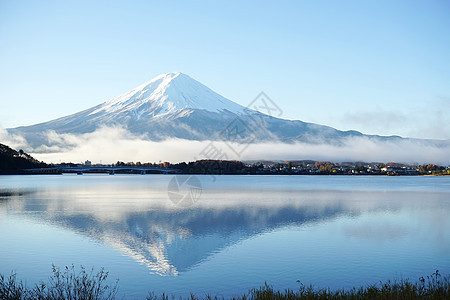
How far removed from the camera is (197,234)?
20312 millimetres

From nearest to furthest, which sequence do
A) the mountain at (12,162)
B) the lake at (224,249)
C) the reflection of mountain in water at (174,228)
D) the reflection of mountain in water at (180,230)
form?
the lake at (224,249), the reflection of mountain in water at (180,230), the reflection of mountain in water at (174,228), the mountain at (12,162)

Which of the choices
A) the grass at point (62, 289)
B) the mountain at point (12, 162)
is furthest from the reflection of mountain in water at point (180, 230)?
the mountain at point (12, 162)

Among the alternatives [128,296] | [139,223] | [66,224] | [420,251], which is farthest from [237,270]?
[66,224]

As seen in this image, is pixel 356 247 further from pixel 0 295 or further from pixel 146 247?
pixel 0 295

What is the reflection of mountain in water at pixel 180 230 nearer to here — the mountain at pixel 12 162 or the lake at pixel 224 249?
the lake at pixel 224 249

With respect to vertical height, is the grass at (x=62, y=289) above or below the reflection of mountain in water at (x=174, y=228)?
above

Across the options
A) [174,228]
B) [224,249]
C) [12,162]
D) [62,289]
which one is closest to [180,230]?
[174,228]

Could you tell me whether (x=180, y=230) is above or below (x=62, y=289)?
below

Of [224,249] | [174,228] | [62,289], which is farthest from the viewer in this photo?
[174,228]

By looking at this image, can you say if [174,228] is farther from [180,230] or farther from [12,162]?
[12,162]

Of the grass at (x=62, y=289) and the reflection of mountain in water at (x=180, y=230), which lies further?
the reflection of mountain in water at (x=180, y=230)

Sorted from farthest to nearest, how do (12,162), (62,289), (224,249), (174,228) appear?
(12,162) → (174,228) → (224,249) → (62,289)

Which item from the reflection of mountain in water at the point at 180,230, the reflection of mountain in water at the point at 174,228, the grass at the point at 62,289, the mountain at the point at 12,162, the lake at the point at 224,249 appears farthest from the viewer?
the mountain at the point at 12,162

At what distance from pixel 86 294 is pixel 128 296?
1884 mm
